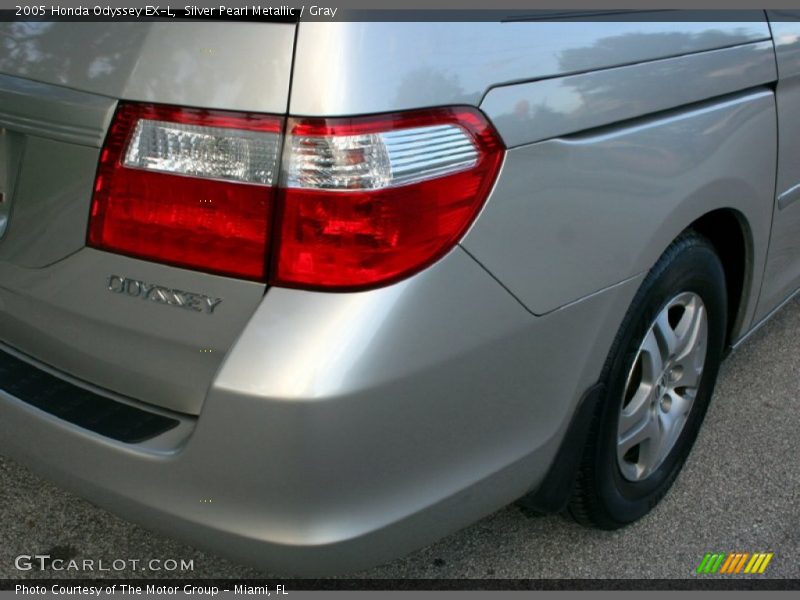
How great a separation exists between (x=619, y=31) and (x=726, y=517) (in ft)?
4.74

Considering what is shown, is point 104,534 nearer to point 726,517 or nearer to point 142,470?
point 142,470

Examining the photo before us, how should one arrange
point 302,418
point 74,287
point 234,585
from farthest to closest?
point 234,585 → point 74,287 → point 302,418

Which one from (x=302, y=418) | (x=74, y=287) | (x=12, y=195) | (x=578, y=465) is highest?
(x=12, y=195)

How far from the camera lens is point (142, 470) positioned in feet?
5.14

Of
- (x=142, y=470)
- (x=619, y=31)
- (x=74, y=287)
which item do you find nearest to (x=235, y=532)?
(x=142, y=470)

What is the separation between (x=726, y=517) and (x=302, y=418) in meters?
1.58

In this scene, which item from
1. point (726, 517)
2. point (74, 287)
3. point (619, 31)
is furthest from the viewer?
point (726, 517)

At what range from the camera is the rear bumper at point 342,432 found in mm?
1427

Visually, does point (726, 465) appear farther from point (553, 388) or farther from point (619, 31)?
point (619, 31)

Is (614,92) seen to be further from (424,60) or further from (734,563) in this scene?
(734,563)

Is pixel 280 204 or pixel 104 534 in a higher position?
pixel 280 204

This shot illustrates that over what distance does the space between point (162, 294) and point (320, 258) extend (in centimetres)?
31

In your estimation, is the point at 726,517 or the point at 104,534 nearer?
the point at 104,534
